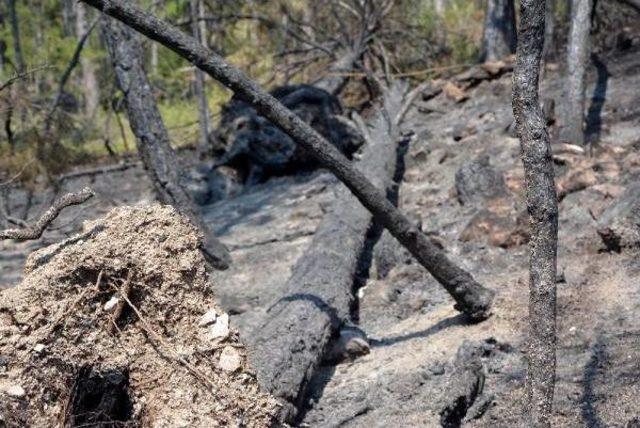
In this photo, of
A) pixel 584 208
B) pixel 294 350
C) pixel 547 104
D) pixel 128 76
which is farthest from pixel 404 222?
pixel 547 104

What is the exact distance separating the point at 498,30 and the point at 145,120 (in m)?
6.39

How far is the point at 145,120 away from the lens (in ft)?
20.1

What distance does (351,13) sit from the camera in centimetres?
1232

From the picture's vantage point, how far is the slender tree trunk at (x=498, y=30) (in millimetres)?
11008

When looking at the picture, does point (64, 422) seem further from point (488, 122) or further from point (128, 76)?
point (488, 122)

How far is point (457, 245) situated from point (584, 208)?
946mm

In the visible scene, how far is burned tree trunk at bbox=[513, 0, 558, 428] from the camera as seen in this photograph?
106 inches

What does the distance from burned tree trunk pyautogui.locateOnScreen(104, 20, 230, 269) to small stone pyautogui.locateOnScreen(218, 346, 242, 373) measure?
325 centimetres

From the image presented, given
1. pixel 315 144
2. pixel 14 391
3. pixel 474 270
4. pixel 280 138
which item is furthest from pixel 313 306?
pixel 280 138

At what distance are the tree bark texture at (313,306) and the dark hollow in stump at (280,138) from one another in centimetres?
198

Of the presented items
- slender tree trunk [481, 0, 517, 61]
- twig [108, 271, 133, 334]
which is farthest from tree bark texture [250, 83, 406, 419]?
slender tree trunk [481, 0, 517, 61]

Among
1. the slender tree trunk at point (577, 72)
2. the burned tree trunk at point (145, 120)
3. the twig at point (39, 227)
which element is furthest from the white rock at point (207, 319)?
the slender tree trunk at point (577, 72)

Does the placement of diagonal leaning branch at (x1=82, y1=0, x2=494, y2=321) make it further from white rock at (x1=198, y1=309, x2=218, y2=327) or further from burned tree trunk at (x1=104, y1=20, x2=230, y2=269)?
burned tree trunk at (x1=104, y1=20, x2=230, y2=269)

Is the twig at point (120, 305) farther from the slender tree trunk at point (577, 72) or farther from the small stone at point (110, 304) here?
the slender tree trunk at point (577, 72)
